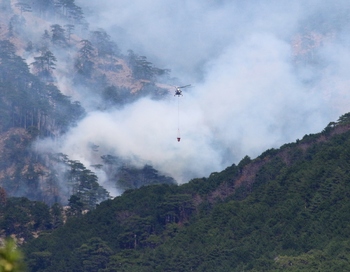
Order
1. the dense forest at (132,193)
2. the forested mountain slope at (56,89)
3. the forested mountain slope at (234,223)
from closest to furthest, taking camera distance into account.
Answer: the forested mountain slope at (234,223) < the dense forest at (132,193) < the forested mountain slope at (56,89)

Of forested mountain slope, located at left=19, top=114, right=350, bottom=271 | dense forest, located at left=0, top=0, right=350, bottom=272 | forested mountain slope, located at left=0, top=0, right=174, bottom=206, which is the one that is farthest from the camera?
forested mountain slope, located at left=0, top=0, right=174, bottom=206

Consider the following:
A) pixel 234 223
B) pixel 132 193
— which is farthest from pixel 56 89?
pixel 234 223

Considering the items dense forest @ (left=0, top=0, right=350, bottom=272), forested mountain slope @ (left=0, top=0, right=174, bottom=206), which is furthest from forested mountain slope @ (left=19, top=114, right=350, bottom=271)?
forested mountain slope @ (left=0, top=0, right=174, bottom=206)

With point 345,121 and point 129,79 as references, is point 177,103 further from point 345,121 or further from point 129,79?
point 345,121

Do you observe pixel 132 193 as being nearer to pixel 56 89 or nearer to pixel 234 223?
pixel 234 223

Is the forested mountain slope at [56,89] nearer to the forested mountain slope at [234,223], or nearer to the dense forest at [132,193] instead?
the dense forest at [132,193]

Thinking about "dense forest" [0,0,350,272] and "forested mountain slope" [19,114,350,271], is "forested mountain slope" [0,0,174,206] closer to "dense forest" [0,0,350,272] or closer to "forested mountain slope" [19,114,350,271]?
"dense forest" [0,0,350,272]

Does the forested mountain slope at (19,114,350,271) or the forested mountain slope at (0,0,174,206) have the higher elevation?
the forested mountain slope at (0,0,174,206)

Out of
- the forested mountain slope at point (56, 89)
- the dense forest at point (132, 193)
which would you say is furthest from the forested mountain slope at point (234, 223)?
the forested mountain slope at point (56, 89)
